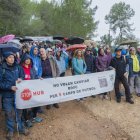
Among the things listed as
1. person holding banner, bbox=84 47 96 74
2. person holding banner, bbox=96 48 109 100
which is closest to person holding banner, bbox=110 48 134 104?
person holding banner, bbox=96 48 109 100

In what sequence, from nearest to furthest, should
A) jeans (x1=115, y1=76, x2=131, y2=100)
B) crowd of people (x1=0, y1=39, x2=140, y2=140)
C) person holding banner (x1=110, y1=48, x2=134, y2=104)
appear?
crowd of people (x1=0, y1=39, x2=140, y2=140), person holding banner (x1=110, y1=48, x2=134, y2=104), jeans (x1=115, y1=76, x2=131, y2=100)

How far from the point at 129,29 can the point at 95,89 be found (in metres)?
67.8

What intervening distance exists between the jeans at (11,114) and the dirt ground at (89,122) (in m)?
0.41

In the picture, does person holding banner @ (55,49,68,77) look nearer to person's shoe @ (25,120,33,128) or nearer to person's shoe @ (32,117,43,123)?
person's shoe @ (32,117,43,123)

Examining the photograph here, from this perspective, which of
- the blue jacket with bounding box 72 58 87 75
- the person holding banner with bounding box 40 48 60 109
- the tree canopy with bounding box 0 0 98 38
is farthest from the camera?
the tree canopy with bounding box 0 0 98 38

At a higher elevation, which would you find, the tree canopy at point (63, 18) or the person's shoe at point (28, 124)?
the tree canopy at point (63, 18)

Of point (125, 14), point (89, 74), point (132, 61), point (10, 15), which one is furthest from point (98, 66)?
point (125, 14)

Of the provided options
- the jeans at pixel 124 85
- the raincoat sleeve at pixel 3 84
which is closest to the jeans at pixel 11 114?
the raincoat sleeve at pixel 3 84

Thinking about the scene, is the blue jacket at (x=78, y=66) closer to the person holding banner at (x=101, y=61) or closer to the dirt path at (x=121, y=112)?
the person holding banner at (x=101, y=61)

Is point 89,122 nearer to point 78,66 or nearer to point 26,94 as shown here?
point 78,66

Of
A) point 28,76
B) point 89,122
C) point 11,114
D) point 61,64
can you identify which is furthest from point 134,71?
point 11,114

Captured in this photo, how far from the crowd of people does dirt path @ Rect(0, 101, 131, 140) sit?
10.7 inches

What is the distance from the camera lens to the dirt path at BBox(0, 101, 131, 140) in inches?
341

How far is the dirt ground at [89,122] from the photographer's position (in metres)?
8.76
